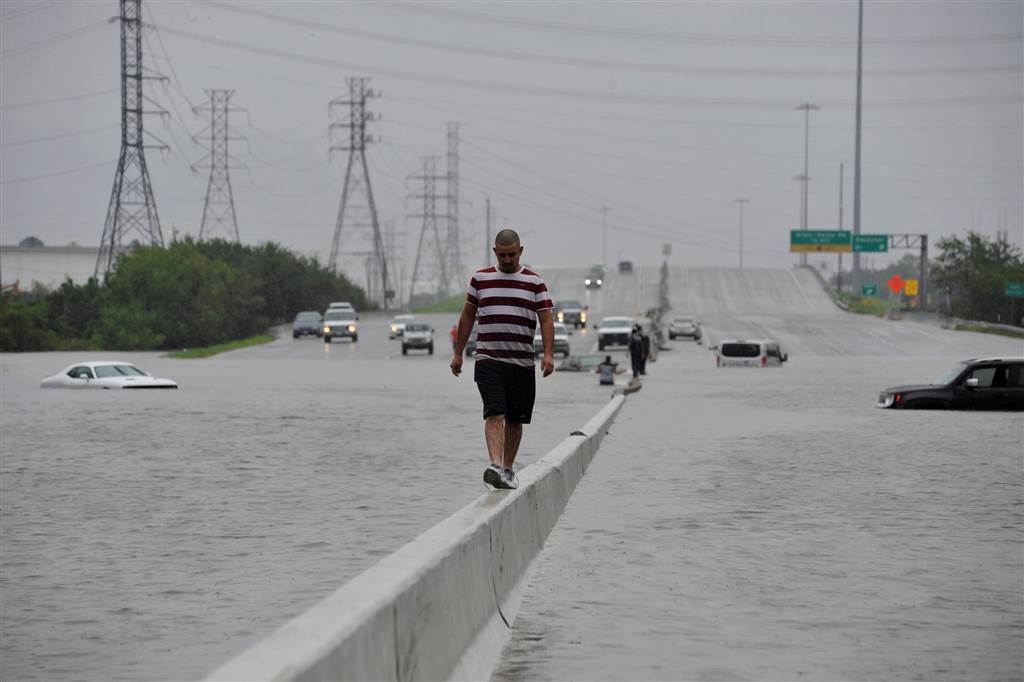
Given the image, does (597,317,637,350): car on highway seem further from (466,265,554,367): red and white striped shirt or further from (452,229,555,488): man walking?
(466,265,554,367): red and white striped shirt

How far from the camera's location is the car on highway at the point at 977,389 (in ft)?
105

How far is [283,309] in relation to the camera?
13425cm

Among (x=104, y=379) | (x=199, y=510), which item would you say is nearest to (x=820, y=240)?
(x=104, y=379)

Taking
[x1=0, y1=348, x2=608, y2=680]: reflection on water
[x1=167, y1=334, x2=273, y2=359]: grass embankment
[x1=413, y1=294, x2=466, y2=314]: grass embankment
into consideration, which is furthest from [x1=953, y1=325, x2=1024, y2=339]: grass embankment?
[x1=0, y1=348, x2=608, y2=680]: reflection on water

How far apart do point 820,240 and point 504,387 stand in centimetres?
11857

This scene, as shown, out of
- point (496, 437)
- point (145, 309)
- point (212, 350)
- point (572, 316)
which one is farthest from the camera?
point (145, 309)

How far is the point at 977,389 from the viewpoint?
106ft

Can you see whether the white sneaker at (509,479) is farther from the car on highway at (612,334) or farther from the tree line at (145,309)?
the tree line at (145,309)

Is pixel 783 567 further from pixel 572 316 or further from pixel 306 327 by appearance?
pixel 572 316

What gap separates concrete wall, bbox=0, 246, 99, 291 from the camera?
181 metres

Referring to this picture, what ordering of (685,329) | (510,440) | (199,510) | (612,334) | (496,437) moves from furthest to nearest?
(685,329)
(612,334)
(199,510)
(510,440)
(496,437)

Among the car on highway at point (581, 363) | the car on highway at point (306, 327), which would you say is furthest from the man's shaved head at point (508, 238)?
the car on highway at point (306, 327)

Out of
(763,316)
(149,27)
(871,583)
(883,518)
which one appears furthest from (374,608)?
(763,316)

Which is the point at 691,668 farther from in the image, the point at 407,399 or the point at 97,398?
the point at 97,398
